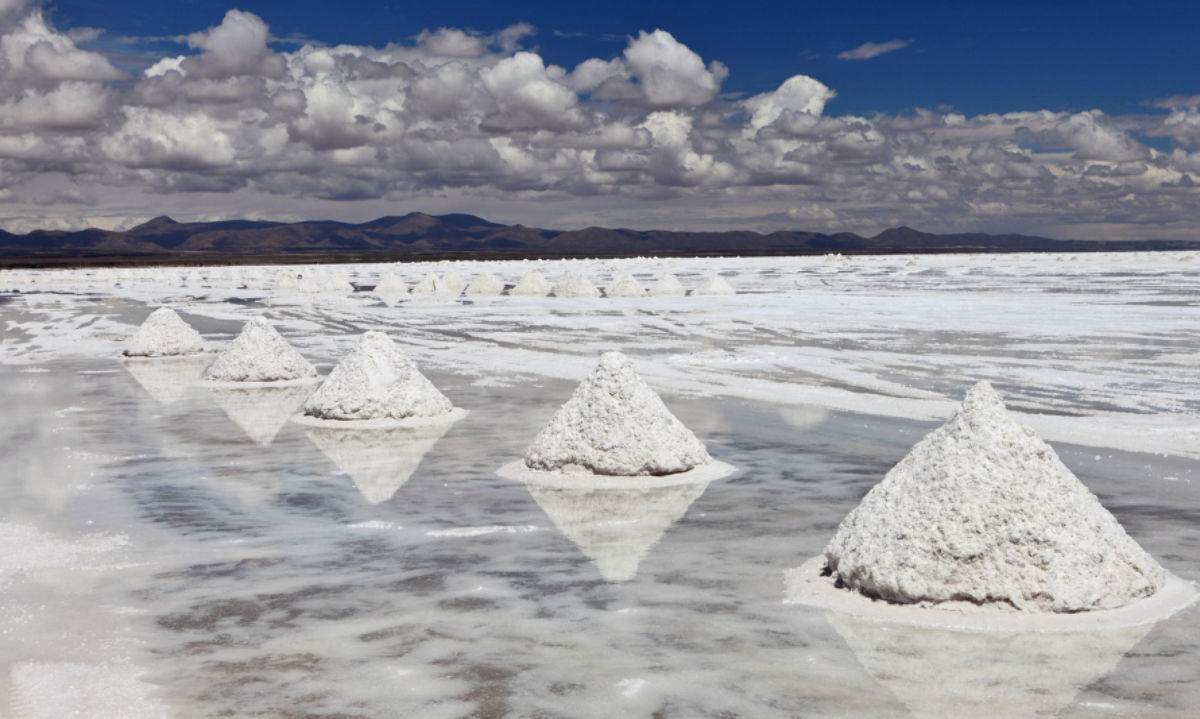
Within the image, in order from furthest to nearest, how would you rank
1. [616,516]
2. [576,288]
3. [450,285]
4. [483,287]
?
[450,285]
[483,287]
[576,288]
[616,516]

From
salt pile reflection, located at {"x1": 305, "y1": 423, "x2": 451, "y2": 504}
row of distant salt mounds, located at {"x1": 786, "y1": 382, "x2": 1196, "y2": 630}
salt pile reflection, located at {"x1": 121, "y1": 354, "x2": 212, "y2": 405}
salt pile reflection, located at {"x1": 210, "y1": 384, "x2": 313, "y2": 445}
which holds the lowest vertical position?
salt pile reflection, located at {"x1": 121, "y1": 354, "x2": 212, "y2": 405}

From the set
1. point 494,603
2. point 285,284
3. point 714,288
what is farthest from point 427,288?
point 494,603

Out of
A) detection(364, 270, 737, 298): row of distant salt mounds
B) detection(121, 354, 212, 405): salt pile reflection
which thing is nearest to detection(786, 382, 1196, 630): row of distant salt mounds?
detection(121, 354, 212, 405): salt pile reflection

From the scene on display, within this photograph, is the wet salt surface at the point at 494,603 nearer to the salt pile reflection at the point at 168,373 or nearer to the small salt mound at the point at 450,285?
the salt pile reflection at the point at 168,373

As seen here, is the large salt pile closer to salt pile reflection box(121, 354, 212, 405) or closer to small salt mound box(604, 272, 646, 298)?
salt pile reflection box(121, 354, 212, 405)

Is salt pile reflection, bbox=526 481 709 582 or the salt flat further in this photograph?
salt pile reflection, bbox=526 481 709 582

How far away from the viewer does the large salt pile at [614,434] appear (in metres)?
9.87

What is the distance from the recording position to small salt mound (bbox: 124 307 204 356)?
21484 mm

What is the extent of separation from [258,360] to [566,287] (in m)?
28.8

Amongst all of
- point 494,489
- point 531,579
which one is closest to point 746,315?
point 494,489

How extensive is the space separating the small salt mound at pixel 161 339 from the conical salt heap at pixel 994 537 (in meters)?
18.0

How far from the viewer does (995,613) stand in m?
6.00

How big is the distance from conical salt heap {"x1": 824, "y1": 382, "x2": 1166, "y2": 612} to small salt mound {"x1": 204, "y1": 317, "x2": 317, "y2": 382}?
1251 cm

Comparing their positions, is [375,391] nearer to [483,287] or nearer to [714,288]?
[714,288]
